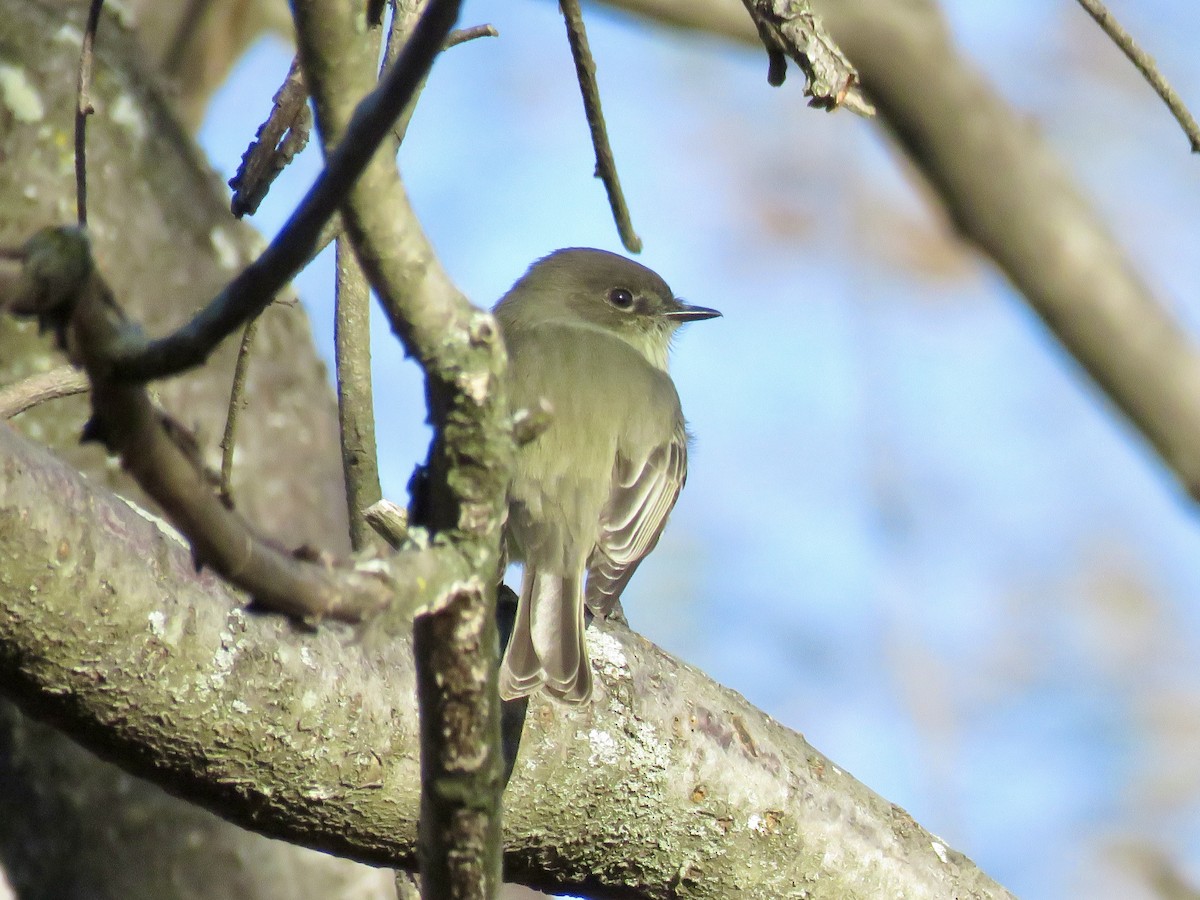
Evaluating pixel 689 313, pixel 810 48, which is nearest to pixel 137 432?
pixel 810 48

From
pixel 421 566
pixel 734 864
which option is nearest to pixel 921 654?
pixel 734 864

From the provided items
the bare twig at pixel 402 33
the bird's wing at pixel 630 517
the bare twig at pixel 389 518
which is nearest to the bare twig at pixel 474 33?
the bare twig at pixel 402 33

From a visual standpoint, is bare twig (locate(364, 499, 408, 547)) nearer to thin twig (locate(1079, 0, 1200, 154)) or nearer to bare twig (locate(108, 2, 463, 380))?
thin twig (locate(1079, 0, 1200, 154))

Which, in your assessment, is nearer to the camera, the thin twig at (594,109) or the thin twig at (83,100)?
the thin twig at (83,100)

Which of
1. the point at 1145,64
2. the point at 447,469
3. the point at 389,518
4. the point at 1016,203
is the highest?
the point at 1145,64

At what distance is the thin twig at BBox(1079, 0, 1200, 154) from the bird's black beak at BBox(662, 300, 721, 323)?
3250 mm

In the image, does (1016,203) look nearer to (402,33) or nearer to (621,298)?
(621,298)

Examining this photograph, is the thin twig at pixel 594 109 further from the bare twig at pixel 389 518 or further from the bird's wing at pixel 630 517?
the bird's wing at pixel 630 517

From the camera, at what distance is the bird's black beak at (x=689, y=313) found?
5.46 meters

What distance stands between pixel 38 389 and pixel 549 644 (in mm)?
1005

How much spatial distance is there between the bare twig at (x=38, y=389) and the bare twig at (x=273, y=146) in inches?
14.8

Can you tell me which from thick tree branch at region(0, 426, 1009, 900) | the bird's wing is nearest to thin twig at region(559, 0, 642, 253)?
thick tree branch at region(0, 426, 1009, 900)

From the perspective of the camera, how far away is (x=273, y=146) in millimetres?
2281

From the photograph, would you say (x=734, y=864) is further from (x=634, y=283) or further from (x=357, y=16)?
(x=634, y=283)
